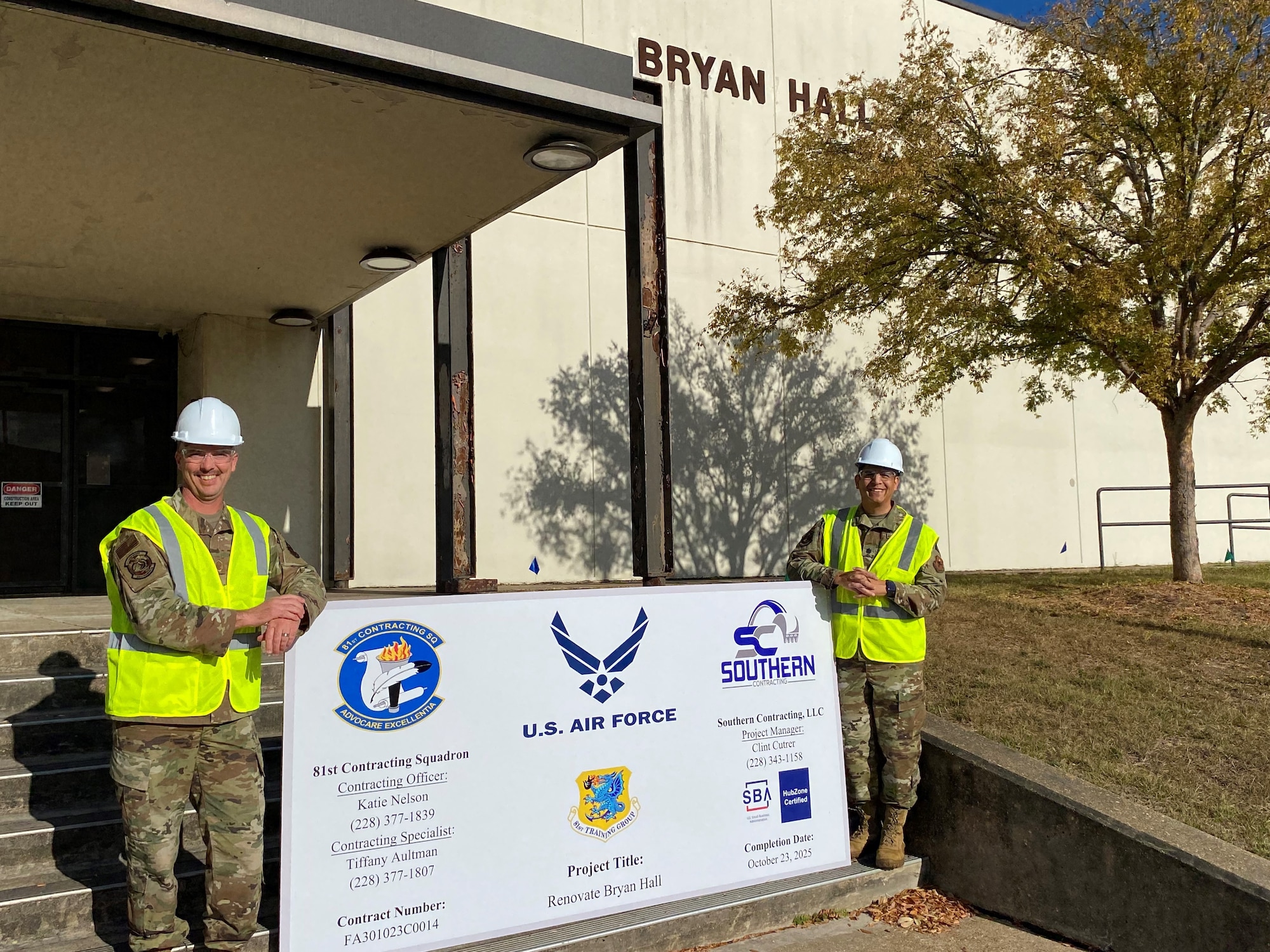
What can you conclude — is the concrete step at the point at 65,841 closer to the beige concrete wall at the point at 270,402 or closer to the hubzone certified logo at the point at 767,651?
the hubzone certified logo at the point at 767,651

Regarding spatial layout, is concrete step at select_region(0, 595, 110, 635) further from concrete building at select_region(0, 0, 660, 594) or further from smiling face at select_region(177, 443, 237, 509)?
smiling face at select_region(177, 443, 237, 509)

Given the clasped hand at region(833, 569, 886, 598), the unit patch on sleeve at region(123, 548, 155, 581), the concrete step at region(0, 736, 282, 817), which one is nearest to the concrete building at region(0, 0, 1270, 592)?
the unit patch on sleeve at region(123, 548, 155, 581)

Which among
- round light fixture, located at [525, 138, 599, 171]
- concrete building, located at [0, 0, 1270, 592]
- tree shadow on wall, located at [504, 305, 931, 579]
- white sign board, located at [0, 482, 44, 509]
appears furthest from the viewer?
tree shadow on wall, located at [504, 305, 931, 579]

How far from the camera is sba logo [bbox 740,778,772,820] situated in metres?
5.05

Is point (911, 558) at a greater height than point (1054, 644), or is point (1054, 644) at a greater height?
point (911, 558)

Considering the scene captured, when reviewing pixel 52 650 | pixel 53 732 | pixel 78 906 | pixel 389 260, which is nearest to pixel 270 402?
pixel 389 260

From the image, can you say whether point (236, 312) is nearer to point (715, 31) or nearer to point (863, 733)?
point (863, 733)

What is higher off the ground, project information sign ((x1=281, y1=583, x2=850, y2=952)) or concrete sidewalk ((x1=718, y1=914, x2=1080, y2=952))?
project information sign ((x1=281, y1=583, x2=850, y2=952))

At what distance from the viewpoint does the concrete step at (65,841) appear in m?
4.47

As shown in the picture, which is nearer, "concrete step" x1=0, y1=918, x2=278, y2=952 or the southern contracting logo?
"concrete step" x1=0, y1=918, x2=278, y2=952

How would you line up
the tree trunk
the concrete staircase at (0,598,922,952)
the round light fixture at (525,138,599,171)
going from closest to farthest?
the concrete staircase at (0,598,922,952), the round light fixture at (525,138,599,171), the tree trunk

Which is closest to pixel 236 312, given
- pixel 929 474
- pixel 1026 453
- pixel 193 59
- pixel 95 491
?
pixel 95 491

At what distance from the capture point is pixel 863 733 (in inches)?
217

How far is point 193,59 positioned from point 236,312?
576cm
